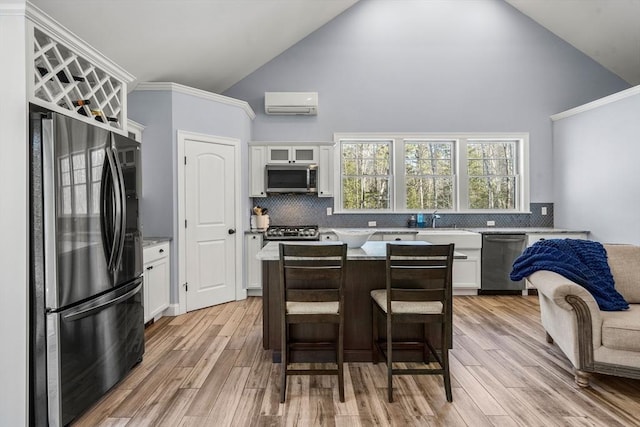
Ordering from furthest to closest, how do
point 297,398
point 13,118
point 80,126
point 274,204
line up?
point 274,204 < point 297,398 < point 80,126 < point 13,118

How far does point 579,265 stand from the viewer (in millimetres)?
2775

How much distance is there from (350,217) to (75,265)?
3952 millimetres

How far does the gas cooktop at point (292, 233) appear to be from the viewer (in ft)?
15.8

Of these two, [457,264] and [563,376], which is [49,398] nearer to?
[563,376]

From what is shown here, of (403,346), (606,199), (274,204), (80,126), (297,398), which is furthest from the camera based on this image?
(274,204)

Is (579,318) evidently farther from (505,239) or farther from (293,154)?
(293,154)

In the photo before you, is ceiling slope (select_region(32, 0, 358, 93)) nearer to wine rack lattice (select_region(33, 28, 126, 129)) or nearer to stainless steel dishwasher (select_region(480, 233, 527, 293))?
wine rack lattice (select_region(33, 28, 126, 129))

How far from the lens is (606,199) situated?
15.1 ft

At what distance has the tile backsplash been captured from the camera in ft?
17.7

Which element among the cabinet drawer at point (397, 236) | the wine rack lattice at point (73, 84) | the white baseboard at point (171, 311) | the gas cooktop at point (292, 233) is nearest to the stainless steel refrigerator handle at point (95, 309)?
the wine rack lattice at point (73, 84)

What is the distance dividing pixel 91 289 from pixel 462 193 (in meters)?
5.00

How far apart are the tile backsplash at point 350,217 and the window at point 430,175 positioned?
0.13 m

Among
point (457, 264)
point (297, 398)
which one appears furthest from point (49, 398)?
point (457, 264)

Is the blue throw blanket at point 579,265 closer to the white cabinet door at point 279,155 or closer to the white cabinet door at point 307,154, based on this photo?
the white cabinet door at point 307,154
